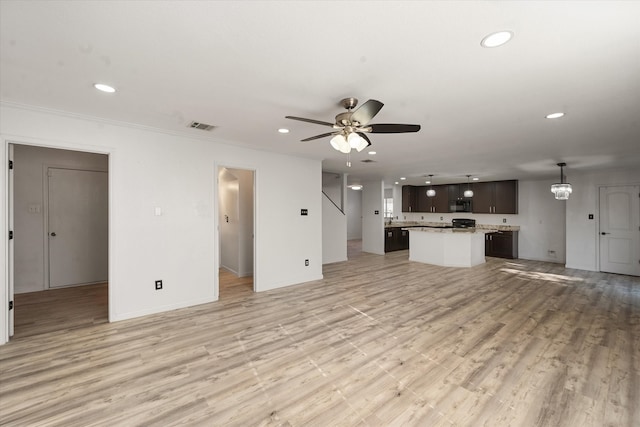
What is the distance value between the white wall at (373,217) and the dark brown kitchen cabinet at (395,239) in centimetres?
38

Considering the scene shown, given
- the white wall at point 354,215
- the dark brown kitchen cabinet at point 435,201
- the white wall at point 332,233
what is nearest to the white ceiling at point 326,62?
the white wall at point 332,233

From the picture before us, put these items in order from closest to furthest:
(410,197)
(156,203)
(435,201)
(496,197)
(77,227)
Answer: (156,203) → (77,227) → (496,197) → (435,201) → (410,197)

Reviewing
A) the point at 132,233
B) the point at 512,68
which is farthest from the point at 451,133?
the point at 132,233

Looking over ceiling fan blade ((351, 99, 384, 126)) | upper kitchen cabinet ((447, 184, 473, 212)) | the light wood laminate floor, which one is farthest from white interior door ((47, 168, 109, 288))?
upper kitchen cabinet ((447, 184, 473, 212))

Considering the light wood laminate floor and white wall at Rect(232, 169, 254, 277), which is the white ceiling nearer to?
white wall at Rect(232, 169, 254, 277)

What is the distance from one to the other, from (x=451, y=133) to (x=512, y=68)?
5.72 ft

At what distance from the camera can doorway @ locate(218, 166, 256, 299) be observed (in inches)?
225

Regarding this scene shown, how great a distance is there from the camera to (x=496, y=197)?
352 inches

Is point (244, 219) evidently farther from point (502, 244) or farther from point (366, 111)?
point (502, 244)

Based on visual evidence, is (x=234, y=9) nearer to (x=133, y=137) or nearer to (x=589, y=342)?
(x=133, y=137)

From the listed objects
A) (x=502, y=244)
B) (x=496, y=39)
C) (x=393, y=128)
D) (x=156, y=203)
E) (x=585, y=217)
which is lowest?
(x=502, y=244)

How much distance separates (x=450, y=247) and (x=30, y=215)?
868cm

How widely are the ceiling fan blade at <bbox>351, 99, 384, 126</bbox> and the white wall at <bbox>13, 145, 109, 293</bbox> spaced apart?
5594mm

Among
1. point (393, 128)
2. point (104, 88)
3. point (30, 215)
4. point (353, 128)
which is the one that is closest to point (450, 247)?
point (393, 128)
